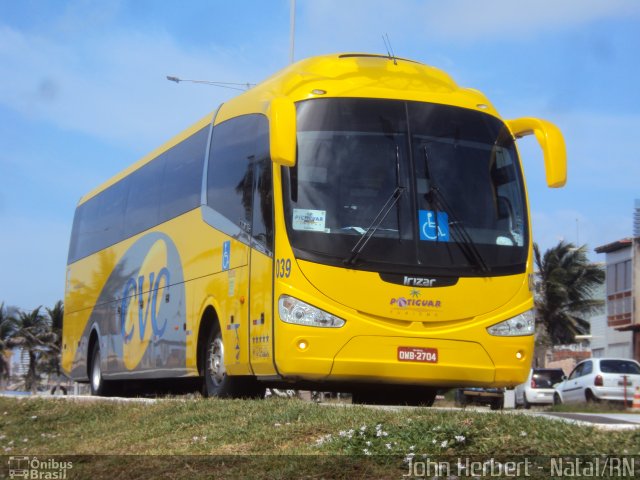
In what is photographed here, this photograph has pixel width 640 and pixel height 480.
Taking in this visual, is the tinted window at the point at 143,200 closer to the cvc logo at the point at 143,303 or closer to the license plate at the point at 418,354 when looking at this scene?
the cvc logo at the point at 143,303

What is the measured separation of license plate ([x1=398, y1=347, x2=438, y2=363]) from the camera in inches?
460

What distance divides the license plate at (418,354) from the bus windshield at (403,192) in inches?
31.9

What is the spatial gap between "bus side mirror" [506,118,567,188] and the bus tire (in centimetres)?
440

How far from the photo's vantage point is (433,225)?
11961 mm

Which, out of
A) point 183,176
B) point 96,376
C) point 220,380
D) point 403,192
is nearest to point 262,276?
point 403,192

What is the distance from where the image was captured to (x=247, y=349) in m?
12.7

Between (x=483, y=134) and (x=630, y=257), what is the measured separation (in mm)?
39670

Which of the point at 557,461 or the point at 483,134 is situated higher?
the point at 483,134

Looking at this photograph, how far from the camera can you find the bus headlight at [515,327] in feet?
39.6

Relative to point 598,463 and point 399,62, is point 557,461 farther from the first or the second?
point 399,62

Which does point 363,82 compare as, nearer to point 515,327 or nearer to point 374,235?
point 374,235

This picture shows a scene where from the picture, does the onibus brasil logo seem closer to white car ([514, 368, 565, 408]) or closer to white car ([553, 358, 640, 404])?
white car ([553, 358, 640, 404])

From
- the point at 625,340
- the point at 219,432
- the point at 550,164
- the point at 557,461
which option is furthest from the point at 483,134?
the point at 625,340

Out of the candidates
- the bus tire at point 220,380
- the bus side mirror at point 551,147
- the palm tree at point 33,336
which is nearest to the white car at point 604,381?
the bus tire at point 220,380
